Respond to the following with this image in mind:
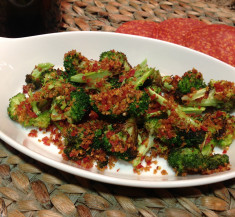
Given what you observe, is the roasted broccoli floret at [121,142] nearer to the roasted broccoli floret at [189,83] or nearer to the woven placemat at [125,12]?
the roasted broccoli floret at [189,83]

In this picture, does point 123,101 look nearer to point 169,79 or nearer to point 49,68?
point 169,79

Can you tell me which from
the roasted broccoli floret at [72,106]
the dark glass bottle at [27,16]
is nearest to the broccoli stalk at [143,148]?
the roasted broccoli floret at [72,106]

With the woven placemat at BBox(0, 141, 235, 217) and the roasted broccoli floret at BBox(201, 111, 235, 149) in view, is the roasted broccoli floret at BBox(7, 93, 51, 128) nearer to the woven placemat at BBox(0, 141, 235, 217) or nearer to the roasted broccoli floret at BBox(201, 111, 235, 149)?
the woven placemat at BBox(0, 141, 235, 217)

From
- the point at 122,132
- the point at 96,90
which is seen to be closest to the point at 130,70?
the point at 96,90

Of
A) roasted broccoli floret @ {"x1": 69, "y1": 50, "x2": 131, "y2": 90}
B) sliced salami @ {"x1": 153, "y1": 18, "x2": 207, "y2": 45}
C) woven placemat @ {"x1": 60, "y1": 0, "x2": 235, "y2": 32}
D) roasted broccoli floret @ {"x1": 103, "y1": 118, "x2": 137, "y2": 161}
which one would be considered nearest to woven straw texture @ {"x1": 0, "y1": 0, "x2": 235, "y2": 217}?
roasted broccoli floret @ {"x1": 103, "y1": 118, "x2": 137, "y2": 161}

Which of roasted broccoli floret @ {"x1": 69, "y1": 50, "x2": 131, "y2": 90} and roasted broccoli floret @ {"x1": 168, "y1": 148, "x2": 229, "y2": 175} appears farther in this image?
roasted broccoli floret @ {"x1": 69, "y1": 50, "x2": 131, "y2": 90}
